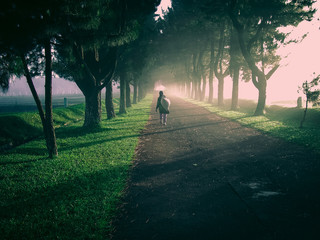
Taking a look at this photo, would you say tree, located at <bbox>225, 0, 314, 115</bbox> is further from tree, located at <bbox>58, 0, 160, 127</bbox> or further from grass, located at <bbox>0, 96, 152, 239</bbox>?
grass, located at <bbox>0, 96, 152, 239</bbox>

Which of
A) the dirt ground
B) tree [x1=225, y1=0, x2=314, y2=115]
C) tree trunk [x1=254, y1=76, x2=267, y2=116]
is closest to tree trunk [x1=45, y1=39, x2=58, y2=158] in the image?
the dirt ground

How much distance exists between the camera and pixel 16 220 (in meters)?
3.64

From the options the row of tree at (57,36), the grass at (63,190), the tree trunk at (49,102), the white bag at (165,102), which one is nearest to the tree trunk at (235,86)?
the white bag at (165,102)

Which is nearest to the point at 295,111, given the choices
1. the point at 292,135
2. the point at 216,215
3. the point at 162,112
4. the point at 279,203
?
the point at 292,135

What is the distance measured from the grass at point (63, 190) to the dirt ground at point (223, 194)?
44 centimetres

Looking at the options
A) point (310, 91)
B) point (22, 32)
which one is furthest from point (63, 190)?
point (310, 91)

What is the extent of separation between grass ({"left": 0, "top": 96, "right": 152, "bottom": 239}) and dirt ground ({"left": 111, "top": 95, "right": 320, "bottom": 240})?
443 mm

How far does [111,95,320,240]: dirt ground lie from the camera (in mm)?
3275

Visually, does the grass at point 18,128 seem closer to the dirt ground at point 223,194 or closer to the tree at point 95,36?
the tree at point 95,36

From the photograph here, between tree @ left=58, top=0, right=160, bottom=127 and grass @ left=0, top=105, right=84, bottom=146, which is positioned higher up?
tree @ left=58, top=0, right=160, bottom=127

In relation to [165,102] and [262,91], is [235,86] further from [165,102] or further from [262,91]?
[165,102]

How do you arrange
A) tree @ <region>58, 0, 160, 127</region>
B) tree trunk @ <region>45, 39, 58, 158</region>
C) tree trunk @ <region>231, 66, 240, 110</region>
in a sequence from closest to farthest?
tree trunk @ <region>45, 39, 58, 158</region> < tree @ <region>58, 0, 160, 127</region> < tree trunk @ <region>231, 66, 240, 110</region>

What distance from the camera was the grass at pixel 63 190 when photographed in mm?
3432

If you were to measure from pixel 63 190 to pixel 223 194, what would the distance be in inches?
152
